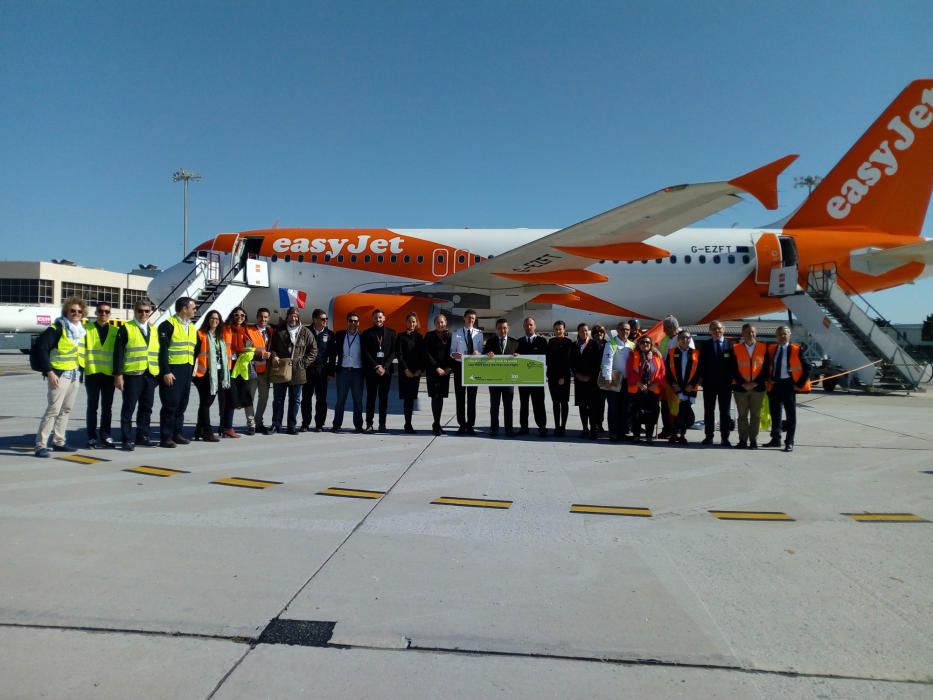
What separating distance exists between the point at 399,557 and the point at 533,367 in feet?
16.2

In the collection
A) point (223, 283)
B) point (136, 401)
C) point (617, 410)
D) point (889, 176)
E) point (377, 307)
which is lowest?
point (617, 410)

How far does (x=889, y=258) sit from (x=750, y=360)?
31.8 feet

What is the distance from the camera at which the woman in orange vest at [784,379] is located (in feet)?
24.3

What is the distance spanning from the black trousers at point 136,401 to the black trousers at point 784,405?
312 inches

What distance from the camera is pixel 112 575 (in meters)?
3.22

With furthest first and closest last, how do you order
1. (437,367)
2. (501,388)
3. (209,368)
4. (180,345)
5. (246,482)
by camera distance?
(501,388) < (437,367) < (209,368) < (180,345) < (246,482)

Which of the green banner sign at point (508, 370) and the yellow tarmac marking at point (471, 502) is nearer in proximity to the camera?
the yellow tarmac marking at point (471, 502)

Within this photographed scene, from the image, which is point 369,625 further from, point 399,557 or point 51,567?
point 51,567

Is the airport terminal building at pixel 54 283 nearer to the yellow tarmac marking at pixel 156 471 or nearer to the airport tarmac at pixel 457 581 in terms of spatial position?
the yellow tarmac marking at pixel 156 471

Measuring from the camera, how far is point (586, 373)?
26.9ft

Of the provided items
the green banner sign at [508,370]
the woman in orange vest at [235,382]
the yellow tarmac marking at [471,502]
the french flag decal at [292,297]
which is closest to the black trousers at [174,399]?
the woman in orange vest at [235,382]

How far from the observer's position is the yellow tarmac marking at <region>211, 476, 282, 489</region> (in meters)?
5.19

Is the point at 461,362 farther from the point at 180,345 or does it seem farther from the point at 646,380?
the point at 180,345

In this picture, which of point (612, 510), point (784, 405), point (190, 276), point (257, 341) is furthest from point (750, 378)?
point (190, 276)
